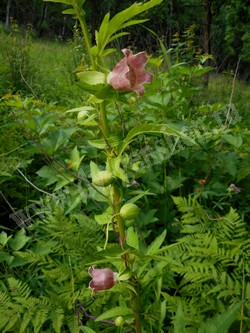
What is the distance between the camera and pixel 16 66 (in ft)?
10.7

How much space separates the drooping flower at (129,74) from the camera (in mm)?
551

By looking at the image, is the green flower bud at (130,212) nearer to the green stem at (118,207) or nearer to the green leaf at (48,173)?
the green stem at (118,207)

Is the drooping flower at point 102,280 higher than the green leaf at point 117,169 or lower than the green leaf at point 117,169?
lower

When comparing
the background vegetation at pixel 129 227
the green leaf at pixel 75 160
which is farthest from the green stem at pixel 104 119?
the green leaf at pixel 75 160

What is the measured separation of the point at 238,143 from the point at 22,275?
1095mm

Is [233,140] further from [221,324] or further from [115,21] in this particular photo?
[115,21]

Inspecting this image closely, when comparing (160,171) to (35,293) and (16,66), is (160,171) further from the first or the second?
(16,66)

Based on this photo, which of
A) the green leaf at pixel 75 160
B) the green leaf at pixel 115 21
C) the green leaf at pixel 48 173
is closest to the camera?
the green leaf at pixel 115 21

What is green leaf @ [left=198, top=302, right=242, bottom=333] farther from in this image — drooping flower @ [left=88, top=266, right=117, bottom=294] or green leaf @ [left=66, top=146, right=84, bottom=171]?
green leaf @ [left=66, top=146, right=84, bottom=171]

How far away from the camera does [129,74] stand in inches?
22.0

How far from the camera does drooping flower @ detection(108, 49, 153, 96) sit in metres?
0.55

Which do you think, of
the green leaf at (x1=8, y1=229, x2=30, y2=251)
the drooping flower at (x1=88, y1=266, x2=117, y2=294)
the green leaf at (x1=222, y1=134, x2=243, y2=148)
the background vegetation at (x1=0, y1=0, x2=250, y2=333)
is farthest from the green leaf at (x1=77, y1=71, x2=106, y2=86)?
the green leaf at (x1=222, y1=134, x2=243, y2=148)

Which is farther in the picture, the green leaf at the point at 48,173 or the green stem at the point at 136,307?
the green leaf at the point at 48,173

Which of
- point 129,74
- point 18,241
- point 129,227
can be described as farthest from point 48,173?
point 129,74
